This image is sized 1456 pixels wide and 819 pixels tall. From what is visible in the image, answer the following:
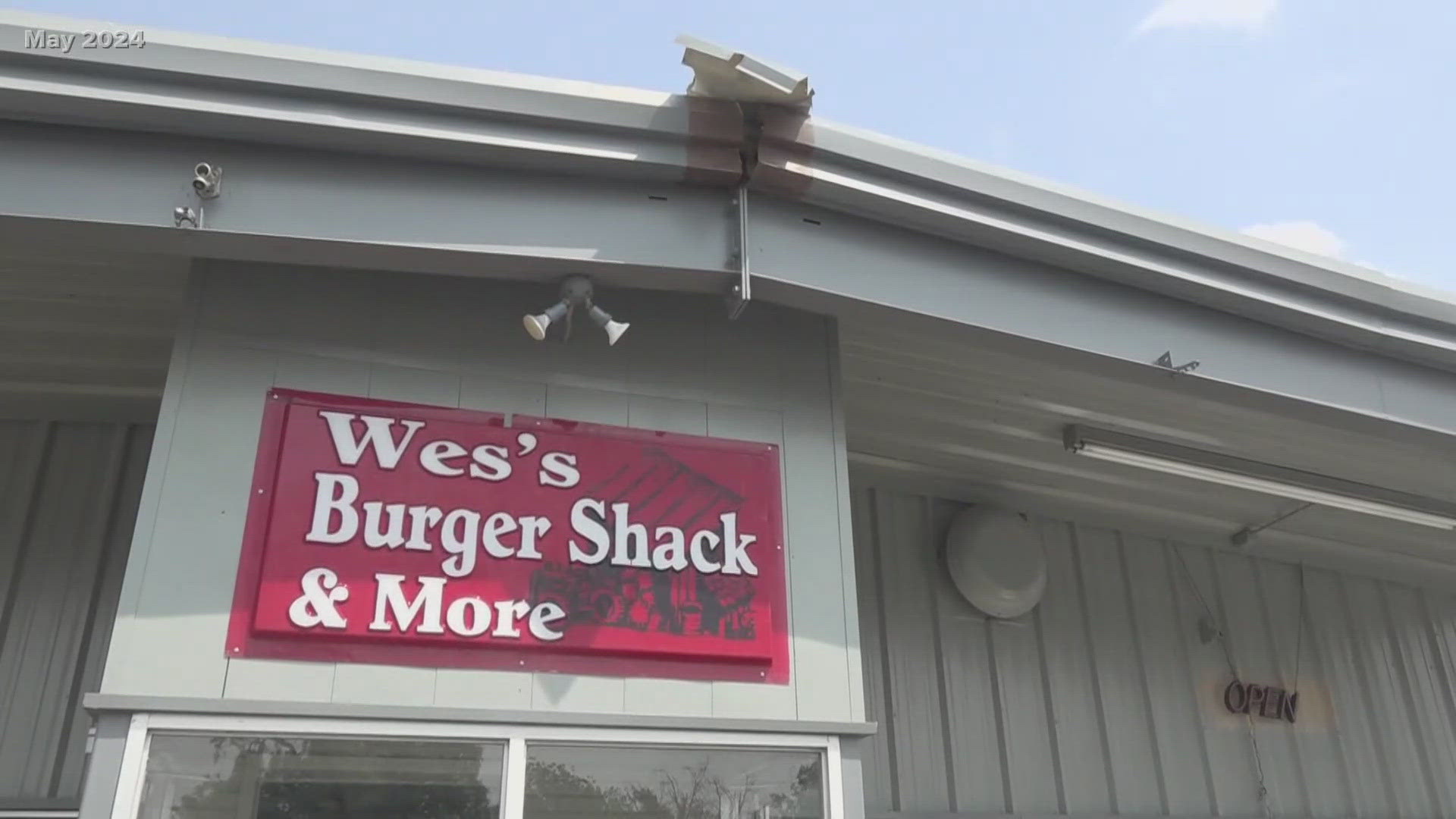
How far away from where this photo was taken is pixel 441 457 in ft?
10.8

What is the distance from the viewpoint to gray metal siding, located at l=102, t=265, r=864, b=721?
291 cm

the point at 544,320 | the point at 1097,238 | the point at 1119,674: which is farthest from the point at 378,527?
the point at 1119,674

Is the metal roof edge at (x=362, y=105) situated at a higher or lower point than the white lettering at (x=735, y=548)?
higher

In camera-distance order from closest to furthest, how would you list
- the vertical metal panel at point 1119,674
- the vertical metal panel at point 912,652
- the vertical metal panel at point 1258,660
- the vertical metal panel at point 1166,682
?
the vertical metal panel at point 912,652 < the vertical metal panel at point 1119,674 < the vertical metal panel at point 1166,682 < the vertical metal panel at point 1258,660

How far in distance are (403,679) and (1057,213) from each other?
255cm

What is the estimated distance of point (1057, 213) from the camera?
3646 mm

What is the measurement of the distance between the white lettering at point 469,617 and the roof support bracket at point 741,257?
115cm

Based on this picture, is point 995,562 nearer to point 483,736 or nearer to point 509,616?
point 509,616

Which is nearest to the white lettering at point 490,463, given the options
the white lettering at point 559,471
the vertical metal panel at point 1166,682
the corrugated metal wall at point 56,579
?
the white lettering at point 559,471

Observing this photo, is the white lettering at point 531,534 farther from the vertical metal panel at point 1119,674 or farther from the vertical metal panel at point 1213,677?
the vertical metal panel at point 1213,677

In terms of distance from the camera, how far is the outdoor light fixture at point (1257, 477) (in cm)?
488

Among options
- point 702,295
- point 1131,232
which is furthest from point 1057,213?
point 702,295

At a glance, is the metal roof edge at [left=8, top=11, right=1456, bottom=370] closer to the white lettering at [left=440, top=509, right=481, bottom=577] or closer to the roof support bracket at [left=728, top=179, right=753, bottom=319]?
the roof support bracket at [left=728, top=179, right=753, bottom=319]

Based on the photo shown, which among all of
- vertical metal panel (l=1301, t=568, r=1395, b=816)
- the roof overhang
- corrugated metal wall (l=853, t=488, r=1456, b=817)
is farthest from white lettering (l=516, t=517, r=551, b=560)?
vertical metal panel (l=1301, t=568, r=1395, b=816)
